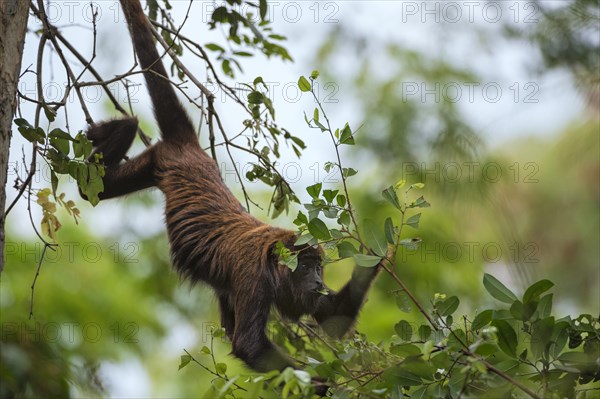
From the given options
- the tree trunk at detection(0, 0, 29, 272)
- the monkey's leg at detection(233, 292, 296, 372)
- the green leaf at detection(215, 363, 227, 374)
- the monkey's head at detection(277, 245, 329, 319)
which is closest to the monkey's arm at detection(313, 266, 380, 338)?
the monkey's head at detection(277, 245, 329, 319)

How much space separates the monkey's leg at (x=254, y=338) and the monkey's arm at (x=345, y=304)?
577mm

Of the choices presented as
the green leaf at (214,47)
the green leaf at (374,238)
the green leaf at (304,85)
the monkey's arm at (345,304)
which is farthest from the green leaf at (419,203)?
the green leaf at (214,47)

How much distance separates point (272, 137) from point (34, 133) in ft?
6.66

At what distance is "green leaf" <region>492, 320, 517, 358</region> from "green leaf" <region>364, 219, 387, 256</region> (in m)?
0.74

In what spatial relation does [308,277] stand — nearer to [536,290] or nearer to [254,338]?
[254,338]

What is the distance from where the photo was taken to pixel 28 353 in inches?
100

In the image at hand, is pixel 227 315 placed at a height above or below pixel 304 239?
below

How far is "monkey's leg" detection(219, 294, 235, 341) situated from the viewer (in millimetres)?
6516

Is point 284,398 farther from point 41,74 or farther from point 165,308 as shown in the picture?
point 165,308

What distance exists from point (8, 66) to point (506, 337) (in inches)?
123

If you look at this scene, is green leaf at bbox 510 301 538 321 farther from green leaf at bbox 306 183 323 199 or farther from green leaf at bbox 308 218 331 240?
green leaf at bbox 306 183 323 199

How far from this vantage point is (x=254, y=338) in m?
5.59

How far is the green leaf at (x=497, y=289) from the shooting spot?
11.7ft

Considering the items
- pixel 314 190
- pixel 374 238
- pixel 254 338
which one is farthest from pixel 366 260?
pixel 254 338
